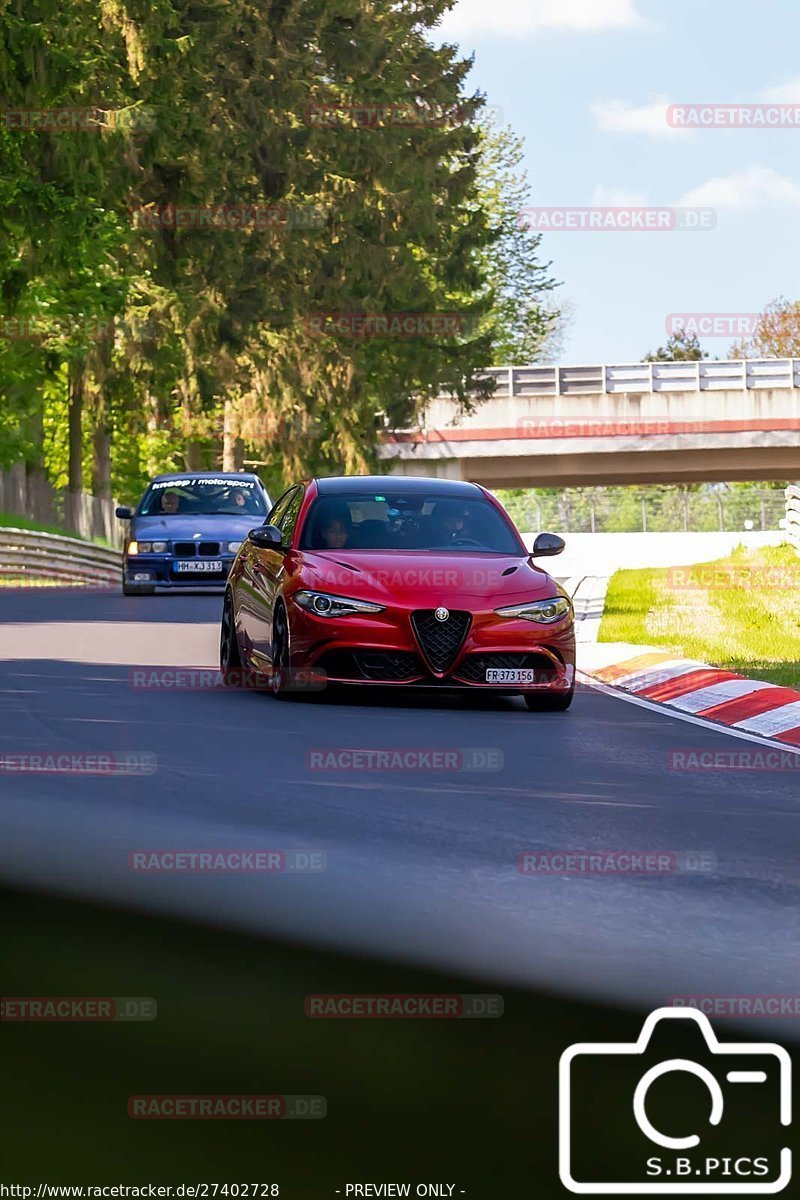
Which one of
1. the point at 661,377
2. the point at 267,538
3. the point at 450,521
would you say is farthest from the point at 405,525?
the point at 661,377

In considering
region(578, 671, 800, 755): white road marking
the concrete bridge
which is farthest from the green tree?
region(578, 671, 800, 755): white road marking

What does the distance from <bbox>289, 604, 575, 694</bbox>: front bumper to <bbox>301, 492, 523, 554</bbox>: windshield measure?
3.58 feet

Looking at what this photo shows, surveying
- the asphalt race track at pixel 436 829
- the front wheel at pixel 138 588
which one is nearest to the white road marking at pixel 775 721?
the asphalt race track at pixel 436 829

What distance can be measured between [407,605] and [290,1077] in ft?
32.9

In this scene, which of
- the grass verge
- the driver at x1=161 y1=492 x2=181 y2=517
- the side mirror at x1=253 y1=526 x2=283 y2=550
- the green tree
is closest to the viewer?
the side mirror at x1=253 y1=526 x2=283 y2=550

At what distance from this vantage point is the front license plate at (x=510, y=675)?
15.3 m

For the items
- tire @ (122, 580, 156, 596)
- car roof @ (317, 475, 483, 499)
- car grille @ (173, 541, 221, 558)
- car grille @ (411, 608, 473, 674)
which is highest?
car roof @ (317, 475, 483, 499)

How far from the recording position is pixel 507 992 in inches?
233

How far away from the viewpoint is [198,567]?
3356 centimetres

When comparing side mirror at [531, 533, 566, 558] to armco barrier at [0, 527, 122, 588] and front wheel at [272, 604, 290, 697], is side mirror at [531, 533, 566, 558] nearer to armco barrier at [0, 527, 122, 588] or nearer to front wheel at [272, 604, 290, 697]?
front wheel at [272, 604, 290, 697]

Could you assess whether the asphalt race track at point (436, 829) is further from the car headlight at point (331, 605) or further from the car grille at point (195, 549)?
the car grille at point (195, 549)

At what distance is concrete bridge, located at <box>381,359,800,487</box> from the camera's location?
3054 inches

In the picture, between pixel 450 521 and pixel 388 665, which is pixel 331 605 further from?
pixel 450 521

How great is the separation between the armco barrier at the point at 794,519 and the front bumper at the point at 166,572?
16398mm
